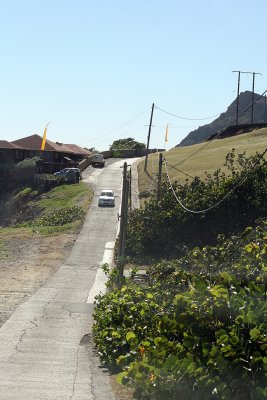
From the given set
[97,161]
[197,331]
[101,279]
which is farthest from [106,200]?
[197,331]

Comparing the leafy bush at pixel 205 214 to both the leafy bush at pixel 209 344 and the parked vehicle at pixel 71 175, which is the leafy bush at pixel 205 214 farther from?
the parked vehicle at pixel 71 175

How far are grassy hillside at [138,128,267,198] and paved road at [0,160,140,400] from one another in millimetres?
30174

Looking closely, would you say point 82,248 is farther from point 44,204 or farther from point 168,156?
point 168,156

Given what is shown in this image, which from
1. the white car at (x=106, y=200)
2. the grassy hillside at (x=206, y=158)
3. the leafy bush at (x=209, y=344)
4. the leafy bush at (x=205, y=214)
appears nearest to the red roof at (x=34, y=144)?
the grassy hillside at (x=206, y=158)

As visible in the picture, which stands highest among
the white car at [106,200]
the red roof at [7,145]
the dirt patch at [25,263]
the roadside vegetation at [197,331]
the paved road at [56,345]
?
the red roof at [7,145]

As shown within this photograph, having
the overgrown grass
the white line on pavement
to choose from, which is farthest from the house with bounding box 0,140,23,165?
the white line on pavement

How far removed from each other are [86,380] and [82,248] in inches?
1073

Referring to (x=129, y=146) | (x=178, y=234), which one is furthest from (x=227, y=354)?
(x=129, y=146)

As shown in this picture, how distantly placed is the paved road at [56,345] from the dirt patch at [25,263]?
53 cm

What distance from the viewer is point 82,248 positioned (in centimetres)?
4097

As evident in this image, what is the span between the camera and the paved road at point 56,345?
12867 millimetres

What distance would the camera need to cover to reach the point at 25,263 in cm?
3600

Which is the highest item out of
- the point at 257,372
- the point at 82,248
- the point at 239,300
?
the point at 239,300

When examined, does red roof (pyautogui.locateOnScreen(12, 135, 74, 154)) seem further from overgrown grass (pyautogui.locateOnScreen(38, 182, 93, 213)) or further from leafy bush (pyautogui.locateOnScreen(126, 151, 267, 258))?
leafy bush (pyautogui.locateOnScreen(126, 151, 267, 258))
